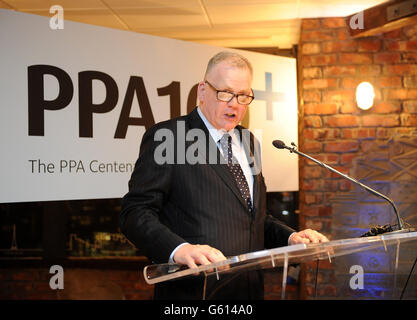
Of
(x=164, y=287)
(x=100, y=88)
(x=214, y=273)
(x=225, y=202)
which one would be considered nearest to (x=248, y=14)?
(x=100, y=88)

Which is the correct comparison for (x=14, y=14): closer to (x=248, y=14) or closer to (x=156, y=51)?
(x=156, y=51)

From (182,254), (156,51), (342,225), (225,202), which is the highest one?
(156,51)

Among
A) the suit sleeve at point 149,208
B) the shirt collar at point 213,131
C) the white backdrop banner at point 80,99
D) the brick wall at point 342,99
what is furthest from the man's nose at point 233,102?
the brick wall at point 342,99

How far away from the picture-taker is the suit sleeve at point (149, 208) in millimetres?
1372

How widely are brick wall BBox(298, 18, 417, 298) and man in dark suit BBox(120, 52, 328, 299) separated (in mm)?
1795

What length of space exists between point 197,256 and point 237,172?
1.85 feet

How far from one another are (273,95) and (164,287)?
7.28 ft

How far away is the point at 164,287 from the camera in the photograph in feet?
5.10

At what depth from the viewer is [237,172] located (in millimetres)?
1684

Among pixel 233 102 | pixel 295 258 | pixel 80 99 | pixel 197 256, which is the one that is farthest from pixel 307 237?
pixel 80 99

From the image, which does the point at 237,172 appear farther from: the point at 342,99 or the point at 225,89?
the point at 342,99

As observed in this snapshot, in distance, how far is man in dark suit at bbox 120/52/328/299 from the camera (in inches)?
58.6

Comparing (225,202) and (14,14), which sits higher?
(14,14)

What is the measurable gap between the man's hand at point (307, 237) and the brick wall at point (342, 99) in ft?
6.57
